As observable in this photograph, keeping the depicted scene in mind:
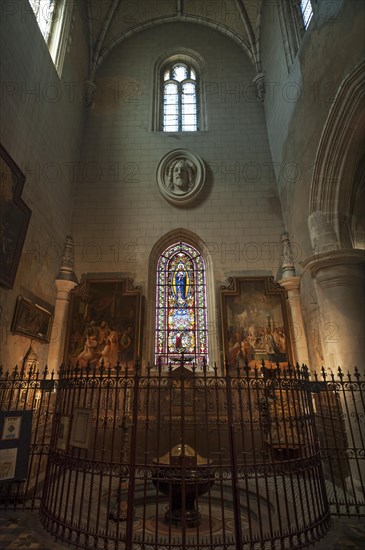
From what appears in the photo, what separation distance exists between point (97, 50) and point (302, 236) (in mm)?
10694

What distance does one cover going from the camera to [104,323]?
907cm

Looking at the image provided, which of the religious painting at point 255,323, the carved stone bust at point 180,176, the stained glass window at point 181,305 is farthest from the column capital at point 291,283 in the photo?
the carved stone bust at point 180,176

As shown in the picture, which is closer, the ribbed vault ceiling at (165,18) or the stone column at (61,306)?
the stone column at (61,306)

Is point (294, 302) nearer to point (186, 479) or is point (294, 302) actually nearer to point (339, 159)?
point (339, 159)

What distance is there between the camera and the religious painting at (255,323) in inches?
339

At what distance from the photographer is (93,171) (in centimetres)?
1116

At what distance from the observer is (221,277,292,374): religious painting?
861cm

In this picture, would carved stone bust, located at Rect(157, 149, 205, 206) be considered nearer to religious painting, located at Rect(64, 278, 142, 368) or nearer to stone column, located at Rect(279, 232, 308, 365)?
religious painting, located at Rect(64, 278, 142, 368)

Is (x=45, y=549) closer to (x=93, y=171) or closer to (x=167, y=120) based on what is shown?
(x=93, y=171)

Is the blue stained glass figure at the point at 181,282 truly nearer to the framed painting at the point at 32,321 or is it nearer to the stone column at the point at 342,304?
the framed painting at the point at 32,321

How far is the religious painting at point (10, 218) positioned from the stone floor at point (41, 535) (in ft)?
12.9

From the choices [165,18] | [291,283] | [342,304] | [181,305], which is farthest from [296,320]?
[165,18]

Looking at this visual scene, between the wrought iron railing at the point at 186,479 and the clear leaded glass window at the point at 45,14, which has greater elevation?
the clear leaded glass window at the point at 45,14

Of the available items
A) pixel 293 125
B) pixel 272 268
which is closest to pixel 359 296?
pixel 272 268
